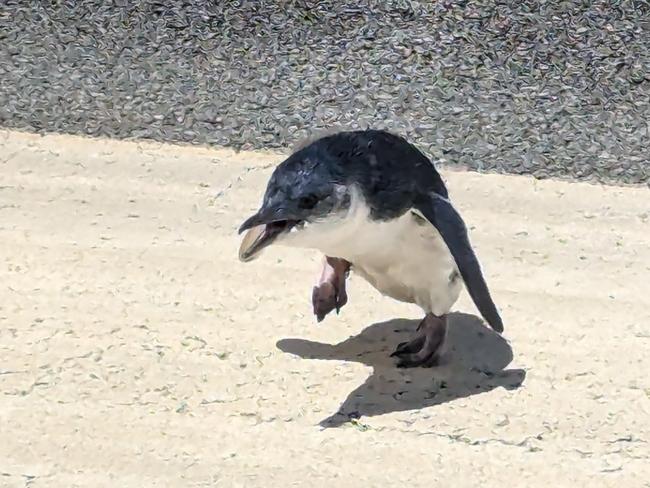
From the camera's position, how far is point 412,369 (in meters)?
2.16

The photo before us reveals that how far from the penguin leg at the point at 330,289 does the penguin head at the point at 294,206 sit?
0.27 meters

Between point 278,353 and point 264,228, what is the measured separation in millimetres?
423

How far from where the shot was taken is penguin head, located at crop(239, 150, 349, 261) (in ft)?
5.97

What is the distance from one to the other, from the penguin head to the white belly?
24 mm

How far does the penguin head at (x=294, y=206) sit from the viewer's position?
182 centimetres

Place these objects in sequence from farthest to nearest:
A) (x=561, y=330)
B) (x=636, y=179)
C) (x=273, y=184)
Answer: (x=636, y=179)
(x=561, y=330)
(x=273, y=184)

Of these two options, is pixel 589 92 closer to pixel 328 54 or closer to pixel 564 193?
pixel 564 193

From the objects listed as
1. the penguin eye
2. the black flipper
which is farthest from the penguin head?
the black flipper

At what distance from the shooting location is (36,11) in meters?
3.60

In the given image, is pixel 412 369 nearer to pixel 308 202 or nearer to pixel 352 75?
pixel 308 202

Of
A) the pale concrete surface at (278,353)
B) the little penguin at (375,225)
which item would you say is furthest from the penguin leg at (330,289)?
the pale concrete surface at (278,353)

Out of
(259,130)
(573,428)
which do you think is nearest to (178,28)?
(259,130)

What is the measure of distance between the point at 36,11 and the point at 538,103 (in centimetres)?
161

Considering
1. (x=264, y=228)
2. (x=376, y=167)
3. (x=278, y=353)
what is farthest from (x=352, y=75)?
(x=264, y=228)
